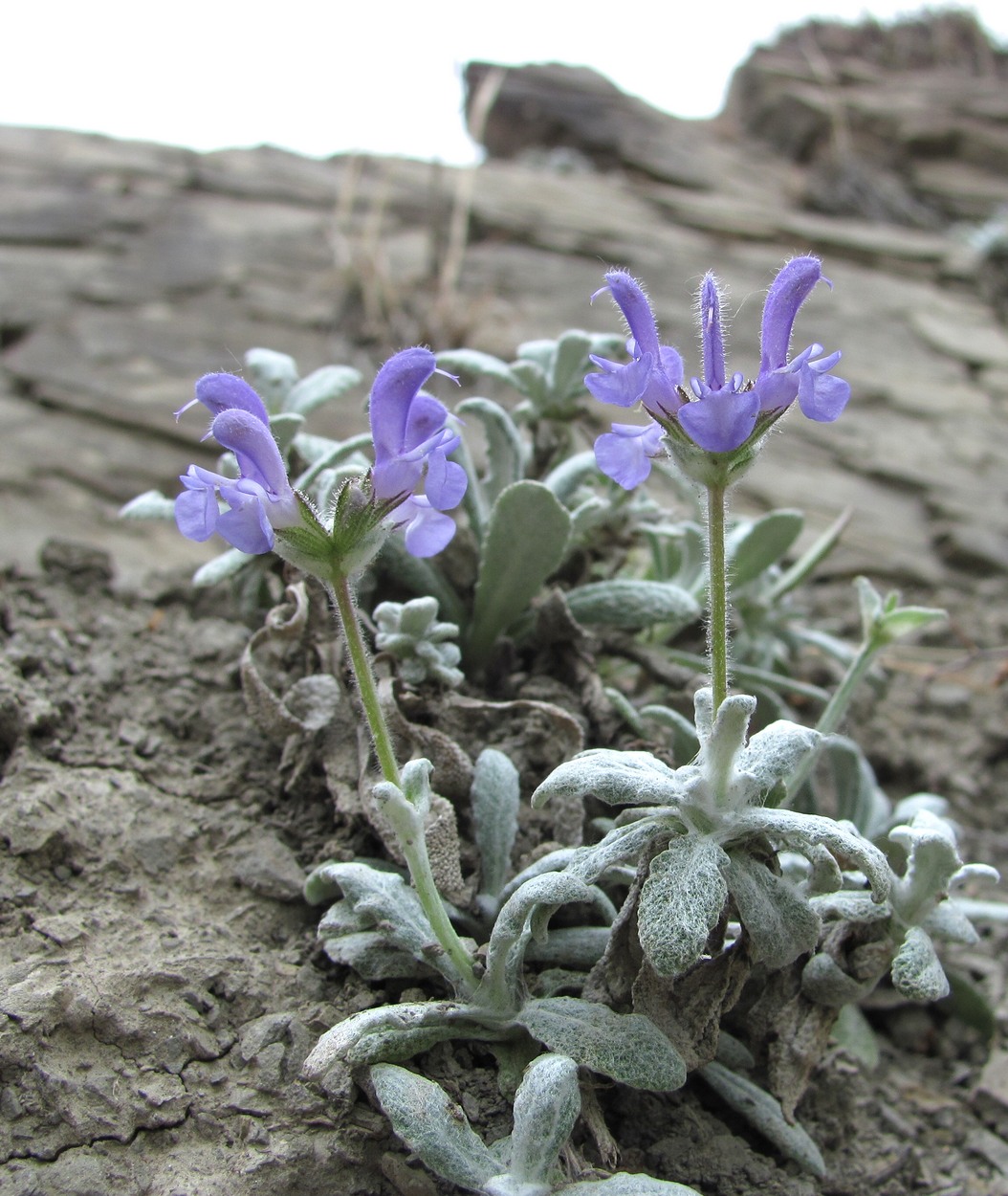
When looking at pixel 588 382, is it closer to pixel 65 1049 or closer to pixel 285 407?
pixel 285 407

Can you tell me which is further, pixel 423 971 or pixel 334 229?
pixel 334 229

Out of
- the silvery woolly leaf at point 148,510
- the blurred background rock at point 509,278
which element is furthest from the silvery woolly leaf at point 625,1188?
the blurred background rock at point 509,278

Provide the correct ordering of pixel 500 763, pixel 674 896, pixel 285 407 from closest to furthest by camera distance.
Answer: pixel 674 896, pixel 500 763, pixel 285 407

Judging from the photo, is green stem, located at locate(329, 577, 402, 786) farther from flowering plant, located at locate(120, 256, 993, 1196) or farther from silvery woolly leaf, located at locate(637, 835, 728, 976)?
silvery woolly leaf, located at locate(637, 835, 728, 976)

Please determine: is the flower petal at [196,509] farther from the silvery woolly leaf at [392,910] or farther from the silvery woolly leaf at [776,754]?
the silvery woolly leaf at [776,754]

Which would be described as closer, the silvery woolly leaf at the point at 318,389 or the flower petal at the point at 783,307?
the flower petal at the point at 783,307

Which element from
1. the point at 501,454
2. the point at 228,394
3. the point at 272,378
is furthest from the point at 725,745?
the point at 272,378

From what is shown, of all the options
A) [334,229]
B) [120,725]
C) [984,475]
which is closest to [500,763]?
[120,725]

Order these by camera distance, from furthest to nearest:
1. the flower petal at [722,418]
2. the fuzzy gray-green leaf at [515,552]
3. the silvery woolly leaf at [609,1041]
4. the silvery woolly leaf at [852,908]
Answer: the fuzzy gray-green leaf at [515,552]
the silvery woolly leaf at [852,908]
the silvery woolly leaf at [609,1041]
the flower petal at [722,418]
